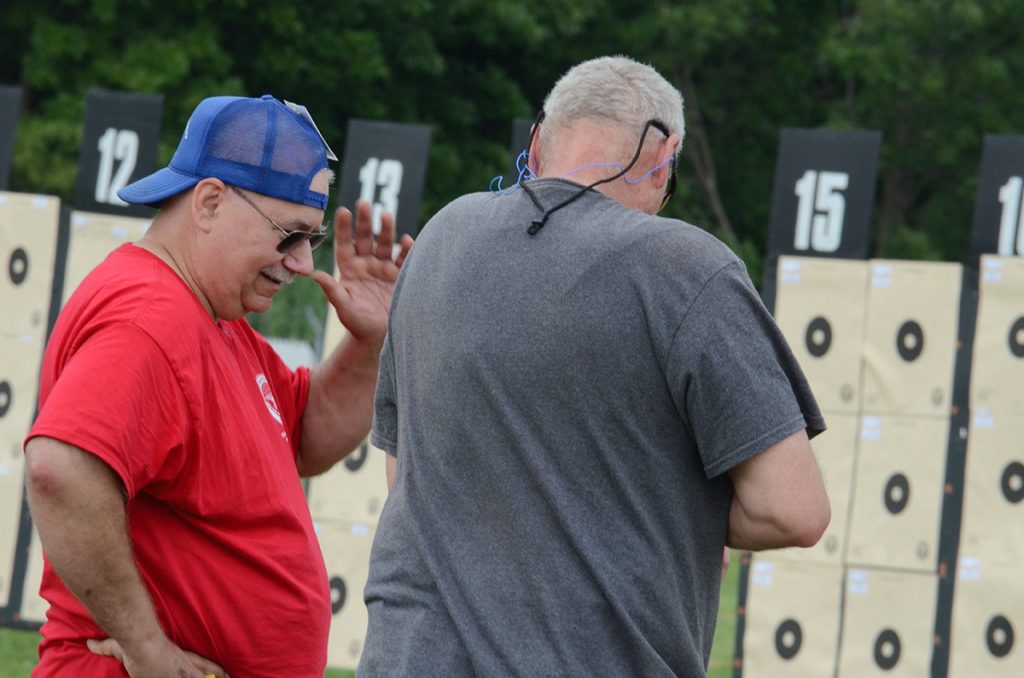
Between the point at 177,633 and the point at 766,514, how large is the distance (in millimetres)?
935

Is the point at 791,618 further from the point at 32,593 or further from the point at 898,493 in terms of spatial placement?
the point at 32,593

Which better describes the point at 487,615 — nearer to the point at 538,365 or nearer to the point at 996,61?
the point at 538,365

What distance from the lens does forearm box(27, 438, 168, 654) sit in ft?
6.63

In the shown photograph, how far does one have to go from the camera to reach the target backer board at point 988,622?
538 centimetres

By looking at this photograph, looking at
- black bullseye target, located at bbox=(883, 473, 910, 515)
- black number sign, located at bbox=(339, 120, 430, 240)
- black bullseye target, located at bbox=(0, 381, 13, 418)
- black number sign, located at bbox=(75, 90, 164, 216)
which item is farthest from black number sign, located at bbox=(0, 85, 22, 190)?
black bullseye target, located at bbox=(883, 473, 910, 515)

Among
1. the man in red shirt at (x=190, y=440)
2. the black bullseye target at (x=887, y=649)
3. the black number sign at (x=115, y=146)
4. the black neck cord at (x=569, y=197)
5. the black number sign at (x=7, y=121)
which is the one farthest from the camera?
the black number sign at (x=7, y=121)

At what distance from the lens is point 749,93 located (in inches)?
789

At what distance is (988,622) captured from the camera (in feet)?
17.8

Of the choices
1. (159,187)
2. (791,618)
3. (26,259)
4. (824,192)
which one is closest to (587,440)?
(159,187)

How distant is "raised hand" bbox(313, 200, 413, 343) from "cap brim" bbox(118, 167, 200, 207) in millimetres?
390

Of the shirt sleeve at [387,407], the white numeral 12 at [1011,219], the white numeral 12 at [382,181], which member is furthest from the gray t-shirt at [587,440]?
the white numeral 12 at [382,181]

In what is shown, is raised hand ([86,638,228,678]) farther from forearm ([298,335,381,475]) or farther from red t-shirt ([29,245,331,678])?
forearm ([298,335,381,475])

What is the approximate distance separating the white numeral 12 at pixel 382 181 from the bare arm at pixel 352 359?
3.18m

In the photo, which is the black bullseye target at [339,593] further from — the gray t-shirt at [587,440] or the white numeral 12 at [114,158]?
the gray t-shirt at [587,440]
